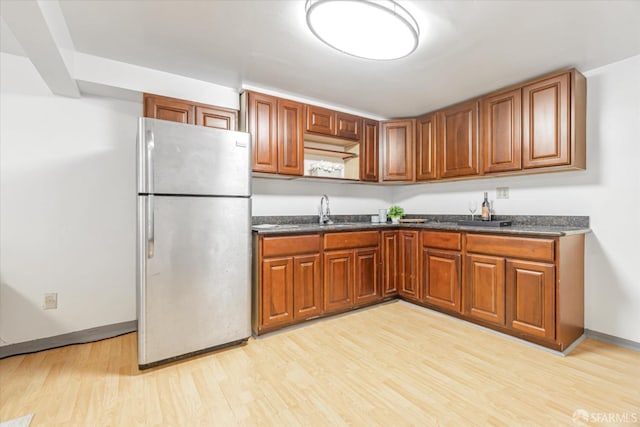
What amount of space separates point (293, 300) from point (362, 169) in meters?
1.75

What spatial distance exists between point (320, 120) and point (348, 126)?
15.6 inches

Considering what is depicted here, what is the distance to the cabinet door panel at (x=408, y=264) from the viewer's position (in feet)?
10.7

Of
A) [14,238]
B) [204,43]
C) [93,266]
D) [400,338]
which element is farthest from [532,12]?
[14,238]

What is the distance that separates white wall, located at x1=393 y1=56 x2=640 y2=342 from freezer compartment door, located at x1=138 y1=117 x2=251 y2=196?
2867 millimetres

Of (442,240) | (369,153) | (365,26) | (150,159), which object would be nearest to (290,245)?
(150,159)

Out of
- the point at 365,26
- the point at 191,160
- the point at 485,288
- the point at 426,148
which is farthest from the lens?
the point at 426,148

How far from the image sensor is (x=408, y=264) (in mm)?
3359

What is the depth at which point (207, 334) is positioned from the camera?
87.9 inches

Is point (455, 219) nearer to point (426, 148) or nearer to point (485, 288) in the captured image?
point (426, 148)

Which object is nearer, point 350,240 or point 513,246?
point 513,246

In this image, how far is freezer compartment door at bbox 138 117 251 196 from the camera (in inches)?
79.4

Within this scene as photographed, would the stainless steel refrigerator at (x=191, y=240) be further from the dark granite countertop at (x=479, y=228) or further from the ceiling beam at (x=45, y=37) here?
the ceiling beam at (x=45, y=37)

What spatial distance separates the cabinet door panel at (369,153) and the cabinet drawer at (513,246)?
4.39ft

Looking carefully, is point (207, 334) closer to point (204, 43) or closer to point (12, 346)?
point (12, 346)
